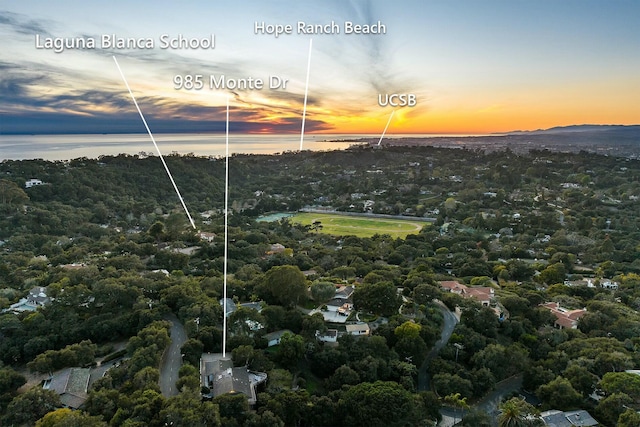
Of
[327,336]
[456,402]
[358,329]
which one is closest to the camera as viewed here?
[456,402]

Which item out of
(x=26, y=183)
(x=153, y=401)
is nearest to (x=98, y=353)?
(x=153, y=401)

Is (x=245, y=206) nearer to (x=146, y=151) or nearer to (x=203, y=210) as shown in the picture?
(x=203, y=210)

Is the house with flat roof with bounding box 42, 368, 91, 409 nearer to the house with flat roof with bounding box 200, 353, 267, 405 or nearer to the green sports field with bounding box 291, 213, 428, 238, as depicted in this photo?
the house with flat roof with bounding box 200, 353, 267, 405

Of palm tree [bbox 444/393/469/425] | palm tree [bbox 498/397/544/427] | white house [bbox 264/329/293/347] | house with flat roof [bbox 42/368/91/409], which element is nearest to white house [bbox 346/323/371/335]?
white house [bbox 264/329/293/347]

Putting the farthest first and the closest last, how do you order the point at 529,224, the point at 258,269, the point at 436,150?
the point at 436,150 < the point at 529,224 < the point at 258,269

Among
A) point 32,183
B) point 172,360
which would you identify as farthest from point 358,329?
point 32,183

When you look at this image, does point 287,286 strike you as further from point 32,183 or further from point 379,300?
point 32,183
